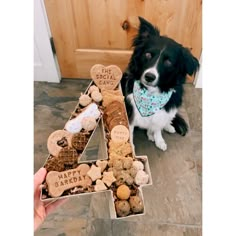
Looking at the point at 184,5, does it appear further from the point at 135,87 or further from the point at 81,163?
the point at 81,163

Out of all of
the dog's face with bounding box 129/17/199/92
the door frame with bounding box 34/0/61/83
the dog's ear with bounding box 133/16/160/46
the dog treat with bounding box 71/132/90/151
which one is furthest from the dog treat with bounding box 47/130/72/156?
the door frame with bounding box 34/0/61/83

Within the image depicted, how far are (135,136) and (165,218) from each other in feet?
1.80

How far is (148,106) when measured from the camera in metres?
1.44

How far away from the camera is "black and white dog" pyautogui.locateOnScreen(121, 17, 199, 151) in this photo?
1.24 meters

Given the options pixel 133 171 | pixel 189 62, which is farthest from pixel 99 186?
pixel 189 62

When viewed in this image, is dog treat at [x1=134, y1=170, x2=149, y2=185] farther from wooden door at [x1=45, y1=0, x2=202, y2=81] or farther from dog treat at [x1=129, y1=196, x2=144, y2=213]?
wooden door at [x1=45, y1=0, x2=202, y2=81]

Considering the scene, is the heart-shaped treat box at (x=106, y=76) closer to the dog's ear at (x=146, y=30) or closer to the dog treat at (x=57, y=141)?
the dog's ear at (x=146, y=30)

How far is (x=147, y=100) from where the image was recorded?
1.42 metres

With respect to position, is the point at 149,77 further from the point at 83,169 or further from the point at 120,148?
the point at 83,169

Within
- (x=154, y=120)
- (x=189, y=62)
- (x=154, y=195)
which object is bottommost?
(x=154, y=195)

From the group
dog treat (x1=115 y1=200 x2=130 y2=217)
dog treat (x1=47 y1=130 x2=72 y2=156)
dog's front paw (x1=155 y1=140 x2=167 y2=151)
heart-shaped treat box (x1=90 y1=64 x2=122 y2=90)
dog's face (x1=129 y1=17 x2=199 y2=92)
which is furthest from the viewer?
dog's front paw (x1=155 y1=140 x2=167 y2=151)

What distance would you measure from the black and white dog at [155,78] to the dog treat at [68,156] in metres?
0.42

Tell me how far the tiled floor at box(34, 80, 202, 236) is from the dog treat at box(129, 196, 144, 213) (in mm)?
457

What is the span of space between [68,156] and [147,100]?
544 millimetres
